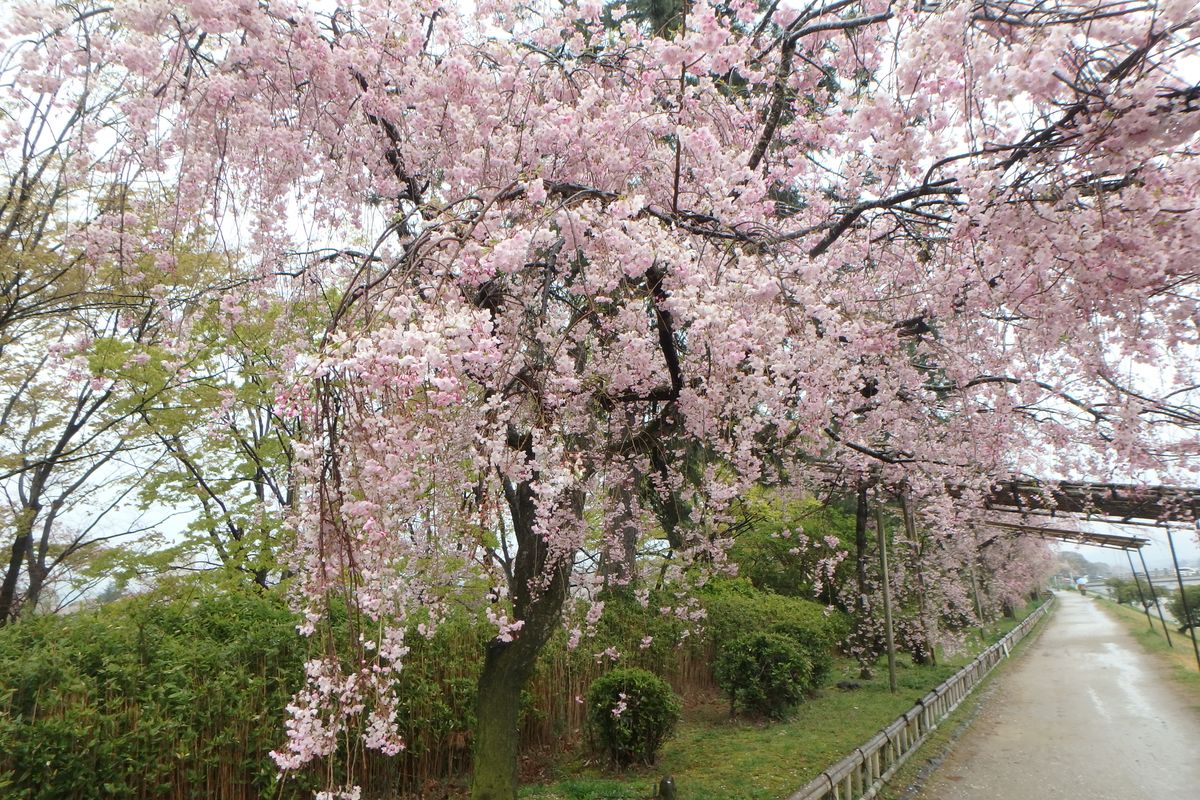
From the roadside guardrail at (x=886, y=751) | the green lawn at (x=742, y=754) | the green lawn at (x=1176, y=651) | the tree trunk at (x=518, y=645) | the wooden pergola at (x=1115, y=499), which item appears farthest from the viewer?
the green lawn at (x=1176, y=651)

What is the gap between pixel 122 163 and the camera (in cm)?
391

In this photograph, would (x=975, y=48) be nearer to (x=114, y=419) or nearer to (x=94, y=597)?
(x=114, y=419)

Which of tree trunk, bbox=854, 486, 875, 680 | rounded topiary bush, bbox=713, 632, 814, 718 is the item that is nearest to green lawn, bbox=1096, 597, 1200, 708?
tree trunk, bbox=854, 486, 875, 680

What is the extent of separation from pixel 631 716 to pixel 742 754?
4.45 ft

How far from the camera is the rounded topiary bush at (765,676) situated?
8.45 metres

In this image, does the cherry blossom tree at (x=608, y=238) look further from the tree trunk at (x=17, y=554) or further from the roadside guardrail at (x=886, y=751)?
the tree trunk at (x=17, y=554)

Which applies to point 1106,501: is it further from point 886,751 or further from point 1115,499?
point 886,751

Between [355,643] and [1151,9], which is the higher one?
[1151,9]

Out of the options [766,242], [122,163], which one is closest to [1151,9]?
[766,242]

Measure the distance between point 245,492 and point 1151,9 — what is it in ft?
34.7

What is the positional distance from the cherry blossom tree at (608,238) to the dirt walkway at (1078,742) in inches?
127

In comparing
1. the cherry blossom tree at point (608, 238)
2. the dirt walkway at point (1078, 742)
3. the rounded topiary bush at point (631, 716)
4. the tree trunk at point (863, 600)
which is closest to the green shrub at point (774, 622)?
the tree trunk at point (863, 600)

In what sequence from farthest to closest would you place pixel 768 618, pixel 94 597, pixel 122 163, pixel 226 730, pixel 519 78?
pixel 768 618
pixel 94 597
pixel 519 78
pixel 226 730
pixel 122 163

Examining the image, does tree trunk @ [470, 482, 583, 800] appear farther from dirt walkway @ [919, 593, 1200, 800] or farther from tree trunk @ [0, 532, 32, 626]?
tree trunk @ [0, 532, 32, 626]
